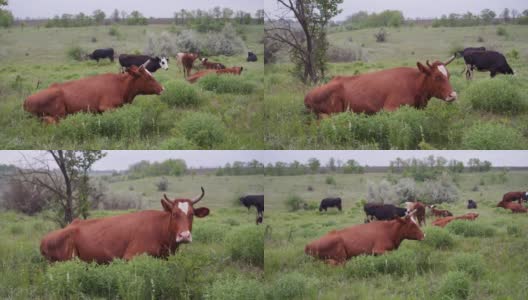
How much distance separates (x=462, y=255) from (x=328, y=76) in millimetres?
2270

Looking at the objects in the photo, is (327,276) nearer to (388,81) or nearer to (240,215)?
(240,215)

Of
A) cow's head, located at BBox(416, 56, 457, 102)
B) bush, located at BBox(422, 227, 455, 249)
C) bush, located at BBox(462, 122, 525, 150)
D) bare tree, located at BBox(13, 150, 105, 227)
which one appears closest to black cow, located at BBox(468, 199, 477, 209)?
bush, located at BBox(422, 227, 455, 249)

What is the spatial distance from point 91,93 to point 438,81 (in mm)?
3423

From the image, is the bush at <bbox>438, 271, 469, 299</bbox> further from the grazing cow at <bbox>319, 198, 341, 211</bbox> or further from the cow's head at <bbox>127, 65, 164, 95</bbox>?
the cow's head at <bbox>127, 65, 164, 95</bbox>

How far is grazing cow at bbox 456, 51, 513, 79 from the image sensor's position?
6.58m

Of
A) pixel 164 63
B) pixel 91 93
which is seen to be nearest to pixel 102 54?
pixel 91 93

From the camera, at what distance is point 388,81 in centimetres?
657

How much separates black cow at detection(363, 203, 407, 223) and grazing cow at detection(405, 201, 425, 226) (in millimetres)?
69

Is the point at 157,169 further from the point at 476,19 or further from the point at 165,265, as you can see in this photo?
the point at 476,19

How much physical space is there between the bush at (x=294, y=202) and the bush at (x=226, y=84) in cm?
121

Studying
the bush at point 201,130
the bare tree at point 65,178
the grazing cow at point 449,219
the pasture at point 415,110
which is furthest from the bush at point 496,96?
the bare tree at point 65,178

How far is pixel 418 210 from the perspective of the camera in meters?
6.82

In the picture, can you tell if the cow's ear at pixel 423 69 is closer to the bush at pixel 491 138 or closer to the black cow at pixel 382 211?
the bush at pixel 491 138

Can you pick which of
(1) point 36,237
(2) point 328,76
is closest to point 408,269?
(2) point 328,76
